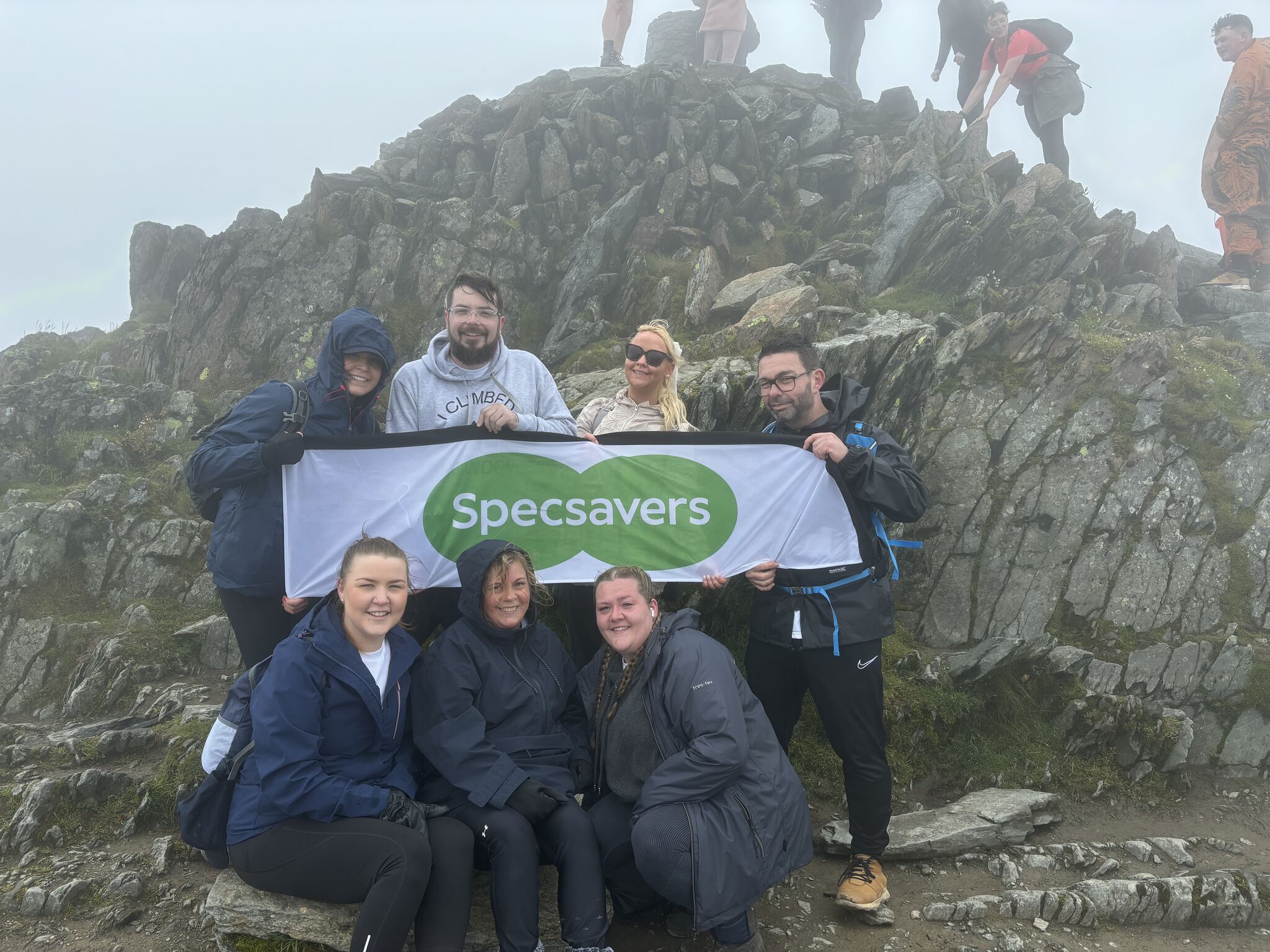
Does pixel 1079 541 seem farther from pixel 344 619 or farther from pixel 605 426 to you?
pixel 344 619

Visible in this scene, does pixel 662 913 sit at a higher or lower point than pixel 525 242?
lower

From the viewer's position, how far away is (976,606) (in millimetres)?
11141

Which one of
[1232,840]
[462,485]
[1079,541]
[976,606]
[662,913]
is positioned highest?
[462,485]

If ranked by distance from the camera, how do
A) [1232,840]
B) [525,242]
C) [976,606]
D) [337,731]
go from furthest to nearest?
1. [525,242]
2. [976,606]
3. [1232,840]
4. [337,731]

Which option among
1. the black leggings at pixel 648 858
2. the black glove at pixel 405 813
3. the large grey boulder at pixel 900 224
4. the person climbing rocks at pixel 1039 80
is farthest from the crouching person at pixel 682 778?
the person climbing rocks at pixel 1039 80

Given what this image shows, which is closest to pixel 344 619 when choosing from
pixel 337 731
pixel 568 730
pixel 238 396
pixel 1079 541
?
pixel 337 731

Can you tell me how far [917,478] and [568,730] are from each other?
12.2ft

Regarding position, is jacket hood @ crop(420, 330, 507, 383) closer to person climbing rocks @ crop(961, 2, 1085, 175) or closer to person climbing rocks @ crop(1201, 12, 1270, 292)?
person climbing rocks @ crop(1201, 12, 1270, 292)

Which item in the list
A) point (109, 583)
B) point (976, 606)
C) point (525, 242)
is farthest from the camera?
point (525, 242)

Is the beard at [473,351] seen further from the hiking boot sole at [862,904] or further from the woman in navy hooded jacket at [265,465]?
the hiking boot sole at [862,904]

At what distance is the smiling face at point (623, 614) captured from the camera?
5.42 meters

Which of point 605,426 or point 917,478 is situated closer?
point 917,478

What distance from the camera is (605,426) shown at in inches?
299

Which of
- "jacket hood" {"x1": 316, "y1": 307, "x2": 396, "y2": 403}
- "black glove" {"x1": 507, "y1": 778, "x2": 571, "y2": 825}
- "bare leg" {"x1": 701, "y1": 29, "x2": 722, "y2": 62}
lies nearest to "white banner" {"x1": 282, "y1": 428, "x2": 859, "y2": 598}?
"jacket hood" {"x1": 316, "y1": 307, "x2": 396, "y2": 403}
